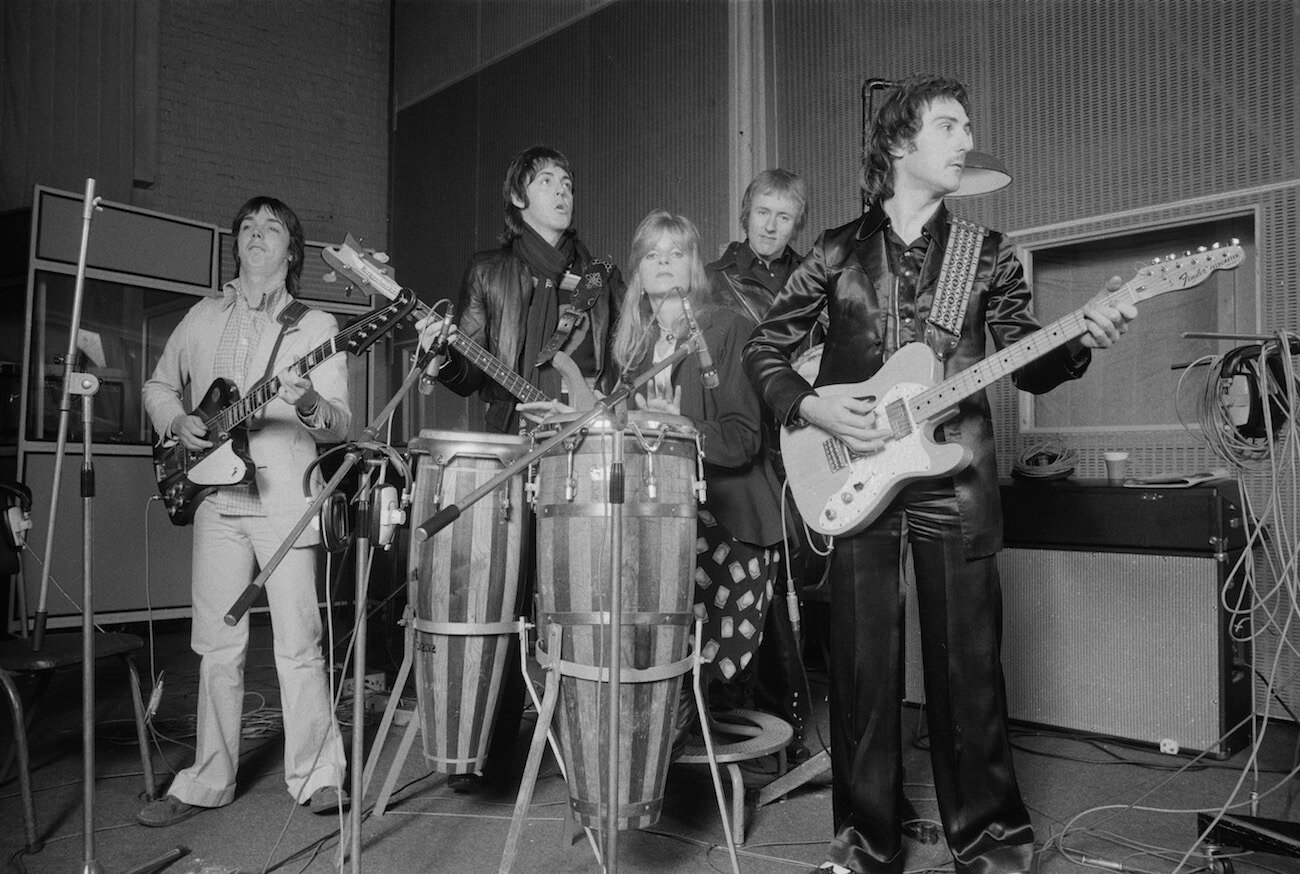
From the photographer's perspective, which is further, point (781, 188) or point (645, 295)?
point (781, 188)

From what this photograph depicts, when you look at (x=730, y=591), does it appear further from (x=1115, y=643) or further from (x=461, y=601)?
(x=1115, y=643)

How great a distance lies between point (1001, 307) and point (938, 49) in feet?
9.77

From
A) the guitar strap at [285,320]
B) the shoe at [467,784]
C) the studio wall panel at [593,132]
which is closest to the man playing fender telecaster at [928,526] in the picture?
the shoe at [467,784]

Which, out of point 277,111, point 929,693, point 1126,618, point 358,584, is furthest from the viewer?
point 277,111

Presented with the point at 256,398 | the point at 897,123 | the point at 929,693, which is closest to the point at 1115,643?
the point at 929,693

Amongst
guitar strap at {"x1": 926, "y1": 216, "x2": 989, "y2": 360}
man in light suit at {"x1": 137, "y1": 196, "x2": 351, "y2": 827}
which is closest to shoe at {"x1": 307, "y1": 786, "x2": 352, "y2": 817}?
man in light suit at {"x1": 137, "y1": 196, "x2": 351, "y2": 827}

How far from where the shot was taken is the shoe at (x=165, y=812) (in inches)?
105

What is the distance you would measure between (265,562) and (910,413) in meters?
1.93

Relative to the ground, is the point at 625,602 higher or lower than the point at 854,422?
lower

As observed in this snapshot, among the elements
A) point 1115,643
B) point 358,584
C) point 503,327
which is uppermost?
point 503,327

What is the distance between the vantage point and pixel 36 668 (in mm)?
2582

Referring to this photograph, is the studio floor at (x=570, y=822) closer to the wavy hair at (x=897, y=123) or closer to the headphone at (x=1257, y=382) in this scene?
the headphone at (x=1257, y=382)

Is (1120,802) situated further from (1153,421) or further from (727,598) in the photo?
(1153,421)

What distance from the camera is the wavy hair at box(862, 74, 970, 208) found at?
2.21m
